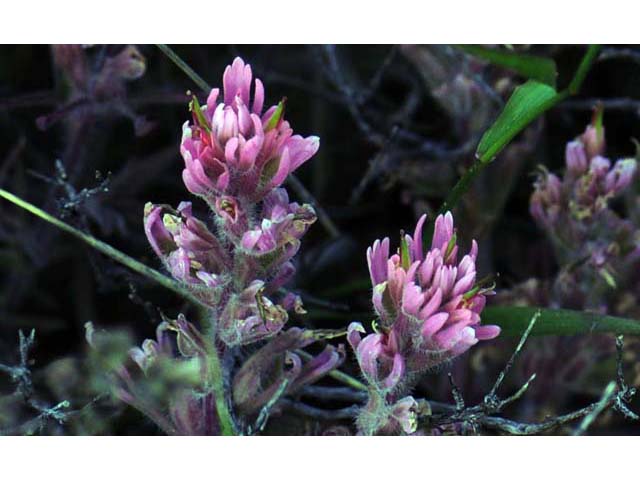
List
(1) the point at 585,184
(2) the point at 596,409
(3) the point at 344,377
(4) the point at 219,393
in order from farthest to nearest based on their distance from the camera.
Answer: (1) the point at 585,184 < (3) the point at 344,377 < (4) the point at 219,393 < (2) the point at 596,409

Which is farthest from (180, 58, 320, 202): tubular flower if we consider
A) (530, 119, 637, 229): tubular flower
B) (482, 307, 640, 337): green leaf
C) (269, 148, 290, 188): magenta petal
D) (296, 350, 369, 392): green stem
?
(530, 119, 637, 229): tubular flower

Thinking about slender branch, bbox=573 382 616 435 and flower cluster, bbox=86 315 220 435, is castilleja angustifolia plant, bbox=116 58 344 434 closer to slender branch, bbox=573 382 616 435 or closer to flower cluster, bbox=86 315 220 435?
flower cluster, bbox=86 315 220 435

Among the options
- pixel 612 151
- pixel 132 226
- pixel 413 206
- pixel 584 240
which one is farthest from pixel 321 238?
pixel 612 151

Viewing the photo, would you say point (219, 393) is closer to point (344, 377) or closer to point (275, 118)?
point (344, 377)

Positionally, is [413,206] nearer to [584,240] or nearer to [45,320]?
[584,240]

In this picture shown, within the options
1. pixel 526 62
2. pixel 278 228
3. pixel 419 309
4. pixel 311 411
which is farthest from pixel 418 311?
pixel 526 62

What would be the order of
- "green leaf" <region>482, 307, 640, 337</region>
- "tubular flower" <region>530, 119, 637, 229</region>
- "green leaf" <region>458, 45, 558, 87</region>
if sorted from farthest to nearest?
"tubular flower" <region>530, 119, 637, 229</region>
"green leaf" <region>458, 45, 558, 87</region>
"green leaf" <region>482, 307, 640, 337</region>
